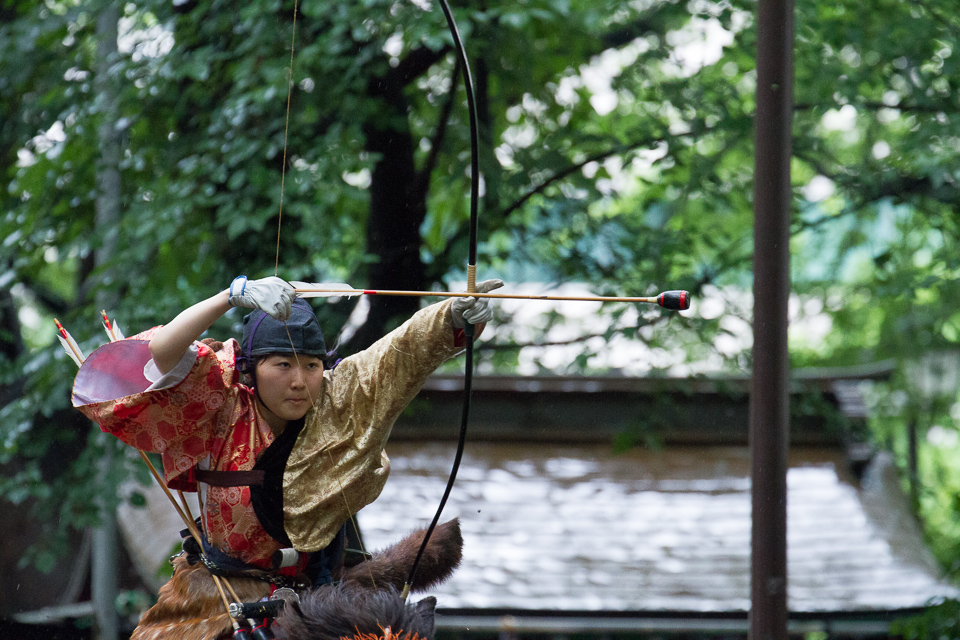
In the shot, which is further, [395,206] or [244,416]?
[395,206]

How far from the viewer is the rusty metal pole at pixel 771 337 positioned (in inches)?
96.5

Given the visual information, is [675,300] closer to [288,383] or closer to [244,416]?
[288,383]

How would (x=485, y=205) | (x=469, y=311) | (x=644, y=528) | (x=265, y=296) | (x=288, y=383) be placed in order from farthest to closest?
(x=644, y=528) → (x=485, y=205) → (x=288, y=383) → (x=469, y=311) → (x=265, y=296)

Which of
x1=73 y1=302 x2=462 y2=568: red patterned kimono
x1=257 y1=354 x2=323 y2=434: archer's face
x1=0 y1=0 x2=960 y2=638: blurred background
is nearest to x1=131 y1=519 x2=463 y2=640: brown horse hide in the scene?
x1=73 y1=302 x2=462 y2=568: red patterned kimono

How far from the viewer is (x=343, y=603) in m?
1.94

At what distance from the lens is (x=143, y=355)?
209cm

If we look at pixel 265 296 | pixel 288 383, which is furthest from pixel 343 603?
pixel 265 296

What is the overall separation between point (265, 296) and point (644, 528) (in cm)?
321

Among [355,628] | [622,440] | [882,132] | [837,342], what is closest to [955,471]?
[837,342]

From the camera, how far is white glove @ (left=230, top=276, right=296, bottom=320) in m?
1.87

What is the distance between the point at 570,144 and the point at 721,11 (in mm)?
854

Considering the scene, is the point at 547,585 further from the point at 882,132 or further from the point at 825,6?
the point at 882,132

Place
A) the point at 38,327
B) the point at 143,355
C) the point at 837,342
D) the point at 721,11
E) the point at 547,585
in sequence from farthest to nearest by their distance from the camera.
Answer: the point at 38,327
the point at 837,342
the point at 547,585
the point at 721,11
the point at 143,355

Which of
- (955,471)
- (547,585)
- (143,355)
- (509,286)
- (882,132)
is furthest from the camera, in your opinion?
(955,471)
